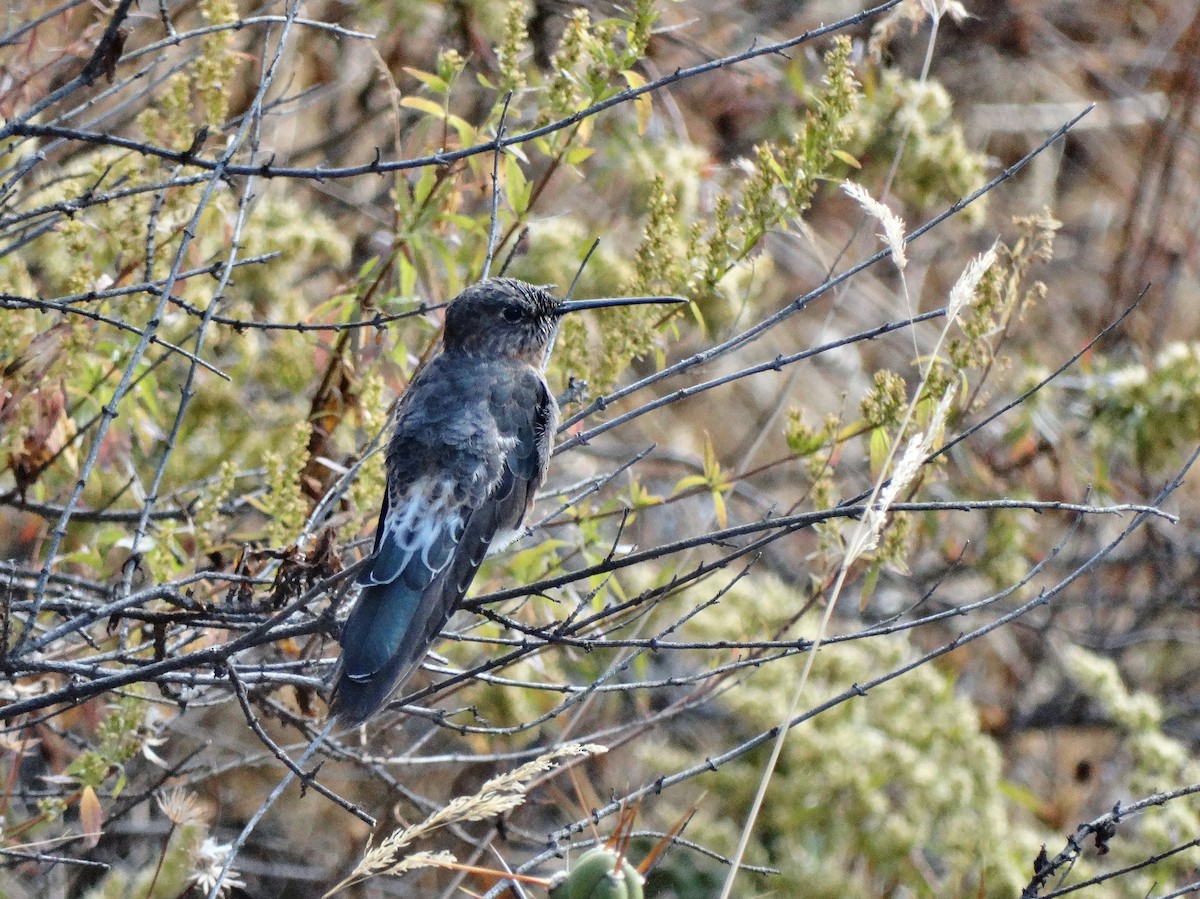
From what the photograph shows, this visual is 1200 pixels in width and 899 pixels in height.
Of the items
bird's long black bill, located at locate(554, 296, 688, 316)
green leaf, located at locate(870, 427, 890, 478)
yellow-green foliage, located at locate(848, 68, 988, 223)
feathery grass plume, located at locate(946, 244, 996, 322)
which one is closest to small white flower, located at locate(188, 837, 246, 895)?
bird's long black bill, located at locate(554, 296, 688, 316)

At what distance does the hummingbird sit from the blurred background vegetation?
0.44 ft

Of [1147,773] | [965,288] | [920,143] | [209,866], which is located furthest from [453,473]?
[1147,773]

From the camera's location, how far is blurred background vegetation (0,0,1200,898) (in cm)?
325

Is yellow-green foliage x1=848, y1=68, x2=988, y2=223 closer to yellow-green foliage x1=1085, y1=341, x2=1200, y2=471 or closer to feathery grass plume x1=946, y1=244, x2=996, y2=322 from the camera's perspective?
yellow-green foliage x1=1085, y1=341, x2=1200, y2=471

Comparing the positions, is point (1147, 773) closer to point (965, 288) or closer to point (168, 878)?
point (965, 288)

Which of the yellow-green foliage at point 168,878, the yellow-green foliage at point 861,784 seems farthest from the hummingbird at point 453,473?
the yellow-green foliage at point 861,784

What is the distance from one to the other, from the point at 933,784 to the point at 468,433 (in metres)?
2.49

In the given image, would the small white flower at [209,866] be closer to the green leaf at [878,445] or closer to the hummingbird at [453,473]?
the hummingbird at [453,473]

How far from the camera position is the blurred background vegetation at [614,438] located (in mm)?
3252

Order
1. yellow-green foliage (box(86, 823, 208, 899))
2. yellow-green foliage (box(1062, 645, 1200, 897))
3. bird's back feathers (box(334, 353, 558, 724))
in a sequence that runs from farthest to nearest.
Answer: yellow-green foliage (box(1062, 645, 1200, 897))
yellow-green foliage (box(86, 823, 208, 899))
bird's back feathers (box(334, 353, 558, 724))

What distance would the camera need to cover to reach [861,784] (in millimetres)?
5234

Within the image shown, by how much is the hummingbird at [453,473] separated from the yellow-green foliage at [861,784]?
61.4 inches

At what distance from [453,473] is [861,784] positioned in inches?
91.5

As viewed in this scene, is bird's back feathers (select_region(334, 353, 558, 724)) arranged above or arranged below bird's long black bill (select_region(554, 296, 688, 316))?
below
